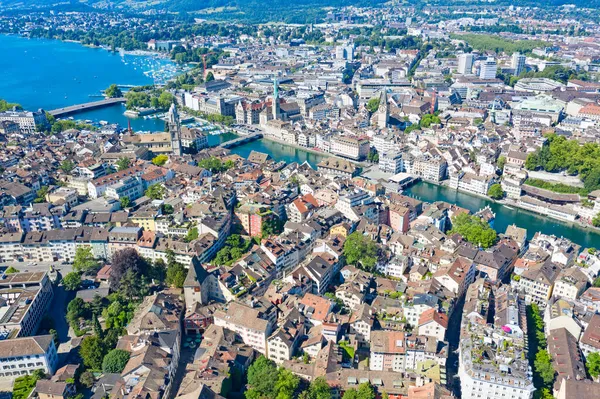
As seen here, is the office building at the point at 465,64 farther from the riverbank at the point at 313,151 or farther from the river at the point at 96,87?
the river at the point at 96,87

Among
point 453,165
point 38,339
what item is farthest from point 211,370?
point 453,165

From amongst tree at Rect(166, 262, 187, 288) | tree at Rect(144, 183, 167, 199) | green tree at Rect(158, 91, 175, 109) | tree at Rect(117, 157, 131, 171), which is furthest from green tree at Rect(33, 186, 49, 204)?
green tree at Rect(158, 91, 175, 109)

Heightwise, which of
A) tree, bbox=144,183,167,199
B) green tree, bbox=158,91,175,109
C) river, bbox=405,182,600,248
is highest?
green tree, bbox=158,91,175,109

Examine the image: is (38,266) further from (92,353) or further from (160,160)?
(160,160)

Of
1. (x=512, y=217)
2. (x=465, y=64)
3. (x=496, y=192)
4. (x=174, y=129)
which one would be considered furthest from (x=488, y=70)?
(x=174, y=129)

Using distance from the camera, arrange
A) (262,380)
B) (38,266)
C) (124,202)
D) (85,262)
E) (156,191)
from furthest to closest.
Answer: (156,191)
(124,202)
(38,266)
(85,262)
(262,380)

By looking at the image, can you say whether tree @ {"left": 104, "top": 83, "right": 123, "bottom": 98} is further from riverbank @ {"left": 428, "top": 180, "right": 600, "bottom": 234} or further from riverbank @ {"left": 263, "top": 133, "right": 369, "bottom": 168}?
riverbank @ {"left": 428, "top": 180, "right": 600, "bottom": 234}
